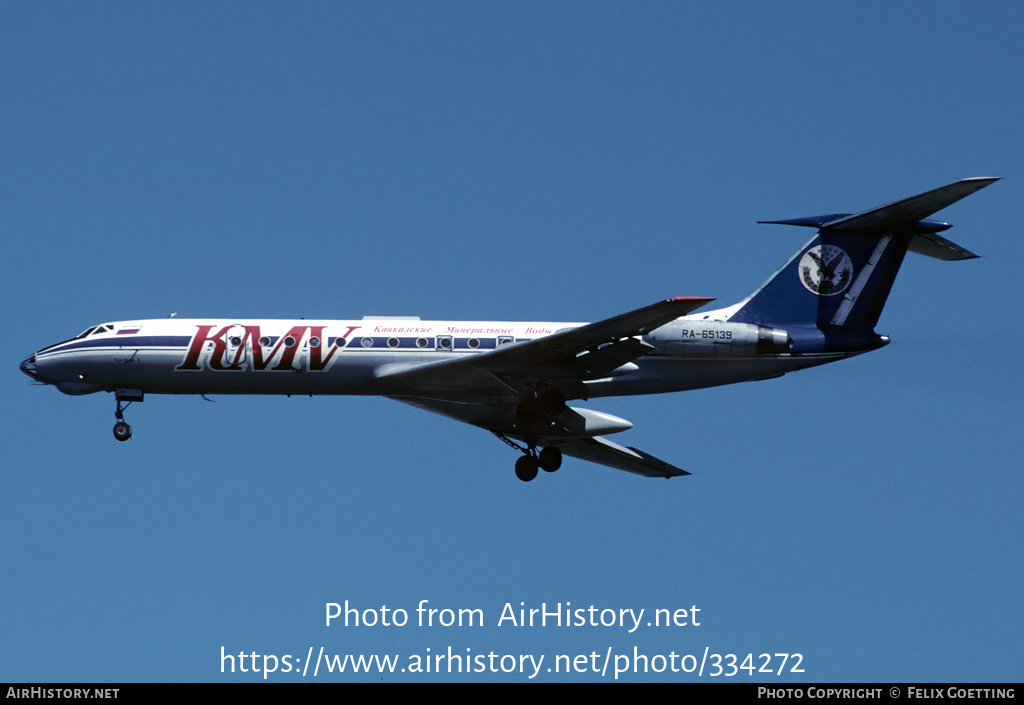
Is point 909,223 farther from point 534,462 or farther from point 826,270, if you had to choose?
point 534,462

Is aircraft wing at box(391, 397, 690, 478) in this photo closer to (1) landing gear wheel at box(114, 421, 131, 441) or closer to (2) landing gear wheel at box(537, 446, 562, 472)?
(2) landing gear wheel at box(537, 446, 562, 472)

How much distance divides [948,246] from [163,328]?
801 inches

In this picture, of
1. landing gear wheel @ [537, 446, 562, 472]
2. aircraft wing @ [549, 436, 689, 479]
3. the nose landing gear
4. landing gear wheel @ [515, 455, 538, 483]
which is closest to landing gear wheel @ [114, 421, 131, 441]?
the nose landing gear

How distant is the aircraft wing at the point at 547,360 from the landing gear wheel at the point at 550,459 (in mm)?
2862

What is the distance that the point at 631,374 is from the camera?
35875mm

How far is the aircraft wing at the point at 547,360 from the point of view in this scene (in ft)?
110

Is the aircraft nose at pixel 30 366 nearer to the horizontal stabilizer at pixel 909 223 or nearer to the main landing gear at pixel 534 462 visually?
the main landing gear at pixel 534 462

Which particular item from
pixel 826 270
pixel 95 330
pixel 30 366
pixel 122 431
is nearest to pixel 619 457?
pixel 826 270

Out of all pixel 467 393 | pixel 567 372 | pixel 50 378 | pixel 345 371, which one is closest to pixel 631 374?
pixel 567 372

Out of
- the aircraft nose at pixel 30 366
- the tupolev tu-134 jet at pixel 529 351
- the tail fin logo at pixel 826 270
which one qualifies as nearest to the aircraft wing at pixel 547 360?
the tupolev tu-134 jet at pixel 529 351

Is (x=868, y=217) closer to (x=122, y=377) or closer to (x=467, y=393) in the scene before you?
(x=467, y=393)

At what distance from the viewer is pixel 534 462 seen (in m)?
37.5
